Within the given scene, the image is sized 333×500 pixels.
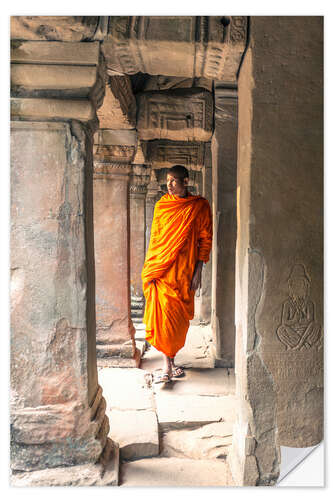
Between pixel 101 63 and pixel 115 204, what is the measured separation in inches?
92.2

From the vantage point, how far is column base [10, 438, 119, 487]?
210cm

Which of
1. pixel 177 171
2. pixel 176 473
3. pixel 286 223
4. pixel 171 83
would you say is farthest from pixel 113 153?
pixel 176 473

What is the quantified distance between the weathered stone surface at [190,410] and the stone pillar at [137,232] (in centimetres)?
391

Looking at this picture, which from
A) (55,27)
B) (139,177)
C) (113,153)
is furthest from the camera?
(139,177)

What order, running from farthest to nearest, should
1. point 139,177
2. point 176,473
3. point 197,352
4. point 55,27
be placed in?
point 139,177 → point 197,352 → point 176,473 → point 55,27

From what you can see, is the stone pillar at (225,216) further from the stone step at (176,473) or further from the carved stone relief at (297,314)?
the carved stone relief at (297,314)

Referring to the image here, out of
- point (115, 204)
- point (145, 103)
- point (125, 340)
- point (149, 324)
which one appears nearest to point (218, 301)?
point (149, 324)

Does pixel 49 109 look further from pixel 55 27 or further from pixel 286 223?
pixel 286 223

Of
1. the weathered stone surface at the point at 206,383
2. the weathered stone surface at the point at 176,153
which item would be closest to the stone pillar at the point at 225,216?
the weathered stone surface at the point at 206,383

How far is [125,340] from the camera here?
4.41 m

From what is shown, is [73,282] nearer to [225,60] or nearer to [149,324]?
[225,60]

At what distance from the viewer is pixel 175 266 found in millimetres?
3807

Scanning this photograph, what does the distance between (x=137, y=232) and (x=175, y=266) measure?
436 cm

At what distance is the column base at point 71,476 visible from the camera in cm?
210
